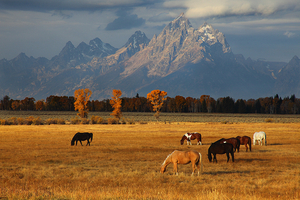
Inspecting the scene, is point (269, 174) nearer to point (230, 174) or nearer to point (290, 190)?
point (230, 174)

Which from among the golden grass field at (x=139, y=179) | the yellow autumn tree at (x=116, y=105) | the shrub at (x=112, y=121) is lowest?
the golden grass field at (x=139, y=179)

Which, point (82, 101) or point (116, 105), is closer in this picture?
point (82, 101)

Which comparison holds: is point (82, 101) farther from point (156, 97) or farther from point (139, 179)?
point (139, 179)

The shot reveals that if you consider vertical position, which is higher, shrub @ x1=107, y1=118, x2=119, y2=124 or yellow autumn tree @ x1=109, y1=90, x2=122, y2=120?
yellow autumn tree @ x1=109, y1=90, x2=122, y2=120

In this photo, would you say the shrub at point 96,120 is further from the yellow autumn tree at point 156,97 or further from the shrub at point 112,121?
the yellow autumn tree at point 156,97

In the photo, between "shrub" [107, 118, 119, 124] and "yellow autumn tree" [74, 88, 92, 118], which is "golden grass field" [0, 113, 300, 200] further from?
"yellow autumn tree" [74, 88, 92, 118]

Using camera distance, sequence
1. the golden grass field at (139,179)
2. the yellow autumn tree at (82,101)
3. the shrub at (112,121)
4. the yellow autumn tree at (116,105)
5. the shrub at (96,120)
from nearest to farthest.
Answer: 1. the golden grass field at (139,179)
2. the shrub at (112,121)
3. the shrub at (96,120)
4. the yellow autumn tree at (82,101)
5. the yellow autumn tree at (116,105)

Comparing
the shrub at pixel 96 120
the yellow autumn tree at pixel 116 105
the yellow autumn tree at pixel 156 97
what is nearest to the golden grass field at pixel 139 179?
the shrub at pixel 96 120

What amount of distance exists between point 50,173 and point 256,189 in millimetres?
11877

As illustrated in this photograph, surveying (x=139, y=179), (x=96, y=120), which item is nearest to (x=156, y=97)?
(x=96, y=120)

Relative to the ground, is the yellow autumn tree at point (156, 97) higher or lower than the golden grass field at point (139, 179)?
higher

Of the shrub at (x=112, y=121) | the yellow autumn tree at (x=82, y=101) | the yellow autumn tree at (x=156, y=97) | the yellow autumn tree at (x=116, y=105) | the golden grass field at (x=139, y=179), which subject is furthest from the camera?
the yellow autumn tree at (x=156, y=97)

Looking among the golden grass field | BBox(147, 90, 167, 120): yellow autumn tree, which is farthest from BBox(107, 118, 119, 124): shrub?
the golden grass field

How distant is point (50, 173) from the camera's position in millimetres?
17453
